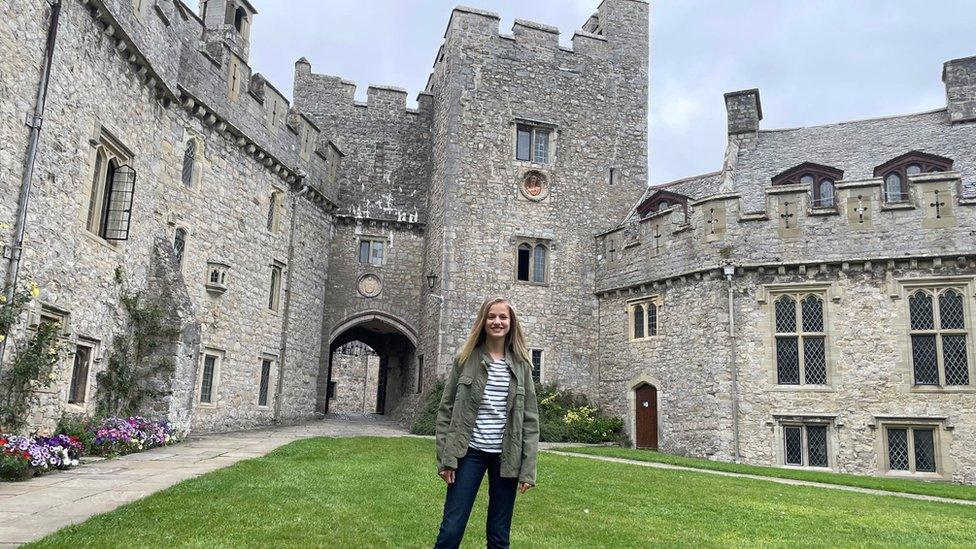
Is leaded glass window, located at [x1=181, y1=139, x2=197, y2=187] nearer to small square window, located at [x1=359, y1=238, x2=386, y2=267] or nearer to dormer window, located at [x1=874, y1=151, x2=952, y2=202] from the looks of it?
small square window, located at [x1=359, y1=238, x2=386, y2=267]

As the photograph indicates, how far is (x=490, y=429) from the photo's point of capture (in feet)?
15.3

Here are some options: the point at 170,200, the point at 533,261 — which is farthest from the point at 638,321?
the point at 170,200

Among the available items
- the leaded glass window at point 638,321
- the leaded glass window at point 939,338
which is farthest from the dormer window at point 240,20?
the leaded glass window at point 939,338

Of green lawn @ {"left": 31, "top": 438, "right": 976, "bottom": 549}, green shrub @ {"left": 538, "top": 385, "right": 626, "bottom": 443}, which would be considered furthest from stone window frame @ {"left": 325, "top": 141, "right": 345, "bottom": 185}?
green lawn @ {"left": 31, "top": 438, "right": 976, "bottom": 549}

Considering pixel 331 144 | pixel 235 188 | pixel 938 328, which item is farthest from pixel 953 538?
pixel 331 144

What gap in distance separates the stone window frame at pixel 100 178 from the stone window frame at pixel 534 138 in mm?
11657

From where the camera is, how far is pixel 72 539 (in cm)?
561

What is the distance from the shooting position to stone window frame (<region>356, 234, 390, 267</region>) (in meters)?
23.6

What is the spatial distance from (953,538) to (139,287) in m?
13.2

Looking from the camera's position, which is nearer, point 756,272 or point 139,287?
point 139,287

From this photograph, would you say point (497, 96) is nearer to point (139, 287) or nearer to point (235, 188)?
point (235, 188)

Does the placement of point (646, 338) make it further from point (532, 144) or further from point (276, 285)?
point (276, 285)

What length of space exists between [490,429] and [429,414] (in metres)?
15.9

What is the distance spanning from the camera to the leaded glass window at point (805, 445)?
1678cm
